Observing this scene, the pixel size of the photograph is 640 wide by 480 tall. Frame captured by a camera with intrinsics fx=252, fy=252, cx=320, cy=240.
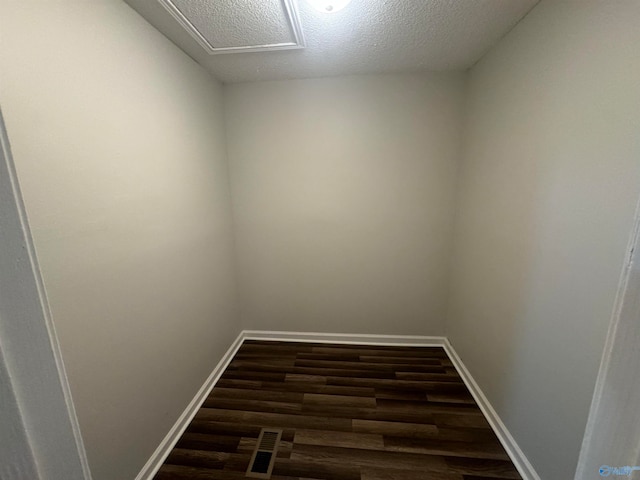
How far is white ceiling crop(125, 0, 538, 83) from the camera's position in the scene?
1.28 meters

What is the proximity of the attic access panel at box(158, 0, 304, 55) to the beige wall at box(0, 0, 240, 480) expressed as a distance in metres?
0.22

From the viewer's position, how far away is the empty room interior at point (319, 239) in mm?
849

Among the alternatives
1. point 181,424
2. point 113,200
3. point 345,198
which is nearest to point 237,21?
point 113,200

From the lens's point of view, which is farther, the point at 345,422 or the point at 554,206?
the point at 345,422

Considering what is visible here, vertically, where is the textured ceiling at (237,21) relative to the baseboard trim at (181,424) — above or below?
above

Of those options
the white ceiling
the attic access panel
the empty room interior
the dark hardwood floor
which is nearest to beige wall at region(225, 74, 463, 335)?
the empty room interior

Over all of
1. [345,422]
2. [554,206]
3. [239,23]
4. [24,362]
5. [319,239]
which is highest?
[239,23]

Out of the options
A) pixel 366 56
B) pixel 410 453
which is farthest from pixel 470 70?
pixel 410 453

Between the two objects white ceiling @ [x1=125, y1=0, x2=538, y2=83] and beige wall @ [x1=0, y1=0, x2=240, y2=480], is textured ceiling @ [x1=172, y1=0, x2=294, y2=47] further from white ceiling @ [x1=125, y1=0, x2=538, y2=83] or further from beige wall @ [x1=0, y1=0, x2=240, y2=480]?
beige wall @ [x1=0, y1=0, x2=240, y2=480]

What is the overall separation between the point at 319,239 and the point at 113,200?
1515 mm

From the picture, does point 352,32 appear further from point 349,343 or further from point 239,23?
point 349,343

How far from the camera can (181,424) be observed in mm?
1610

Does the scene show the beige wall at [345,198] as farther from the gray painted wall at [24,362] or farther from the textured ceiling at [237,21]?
the gray painted wall at [24,362]

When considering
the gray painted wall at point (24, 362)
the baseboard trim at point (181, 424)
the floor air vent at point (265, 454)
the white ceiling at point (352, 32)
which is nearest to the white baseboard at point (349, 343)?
the baseboard trim at point (181, 424)
